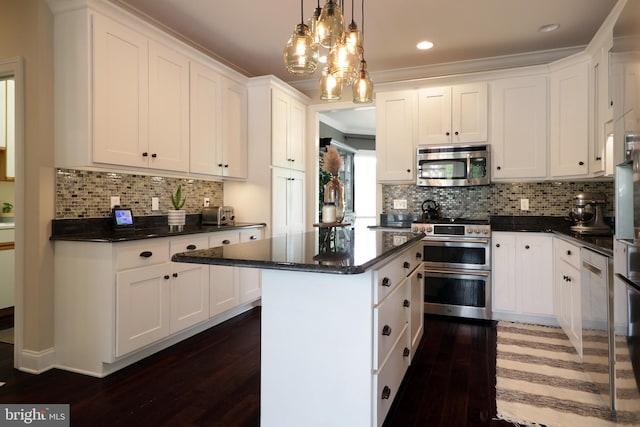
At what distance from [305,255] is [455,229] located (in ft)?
8.51

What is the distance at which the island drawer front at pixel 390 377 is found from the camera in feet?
5.50

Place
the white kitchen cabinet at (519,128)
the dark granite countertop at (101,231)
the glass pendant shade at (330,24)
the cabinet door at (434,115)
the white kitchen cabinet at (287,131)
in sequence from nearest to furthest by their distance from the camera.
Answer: the glass pendant shade at (330,24)
the dark granite countertop at (101,231)
the white kitchen cabinet at (519,128)
the cabinet door at (434,115)
the white kitchen cabinet at (287,131)

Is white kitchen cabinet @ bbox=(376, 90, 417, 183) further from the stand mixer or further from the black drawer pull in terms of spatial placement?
the black drawer pull

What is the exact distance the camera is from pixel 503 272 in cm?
377

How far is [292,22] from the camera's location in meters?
3.48

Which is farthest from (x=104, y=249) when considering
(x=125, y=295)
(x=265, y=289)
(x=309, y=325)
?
(x=309, y=325)

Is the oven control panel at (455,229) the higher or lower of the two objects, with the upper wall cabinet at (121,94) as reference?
lower

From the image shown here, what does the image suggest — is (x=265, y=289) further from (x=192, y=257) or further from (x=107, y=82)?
(x=107, y=82)

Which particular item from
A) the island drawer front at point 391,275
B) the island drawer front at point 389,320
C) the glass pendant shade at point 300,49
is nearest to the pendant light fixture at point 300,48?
the glass pendant shade at point 300,49

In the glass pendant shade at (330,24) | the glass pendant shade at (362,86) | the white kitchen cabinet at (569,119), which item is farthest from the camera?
the white kitchen cabinet at (569,119)

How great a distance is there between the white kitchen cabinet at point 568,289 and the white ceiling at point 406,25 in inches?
74.4

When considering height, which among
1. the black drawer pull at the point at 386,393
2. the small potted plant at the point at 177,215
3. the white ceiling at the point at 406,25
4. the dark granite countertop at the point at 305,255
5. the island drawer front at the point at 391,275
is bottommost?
the black drawer pull at the point at 386,393

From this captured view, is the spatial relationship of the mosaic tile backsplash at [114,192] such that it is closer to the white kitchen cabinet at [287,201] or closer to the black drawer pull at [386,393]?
the white kitchen cabinet at [287,201]

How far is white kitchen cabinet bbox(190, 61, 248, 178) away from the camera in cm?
362
